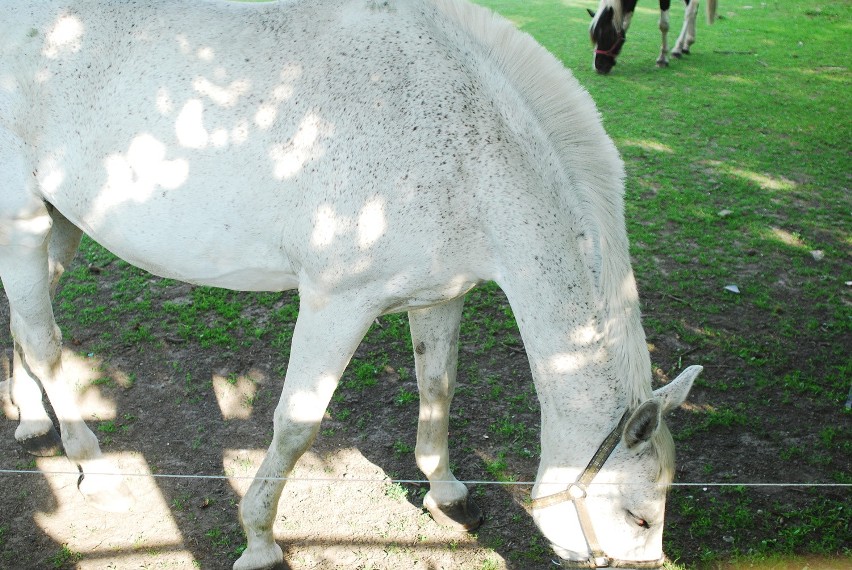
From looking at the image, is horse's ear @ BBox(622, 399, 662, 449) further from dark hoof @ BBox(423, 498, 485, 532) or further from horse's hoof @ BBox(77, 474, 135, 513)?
horse's hoof @ BBox(77, 474, 135, 513)

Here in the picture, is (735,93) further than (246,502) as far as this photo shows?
Yes

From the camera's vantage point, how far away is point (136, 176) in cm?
287

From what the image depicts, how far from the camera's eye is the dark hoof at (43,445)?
383 centimetres

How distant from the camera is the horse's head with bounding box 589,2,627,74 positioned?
1024 centimetres

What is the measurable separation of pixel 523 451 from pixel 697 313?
193 cm

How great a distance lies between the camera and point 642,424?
7.30 ft

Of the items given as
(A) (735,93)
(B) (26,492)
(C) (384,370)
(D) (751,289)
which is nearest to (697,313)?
(D) (751,289)

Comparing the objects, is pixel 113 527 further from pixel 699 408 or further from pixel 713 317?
pixel 713 317

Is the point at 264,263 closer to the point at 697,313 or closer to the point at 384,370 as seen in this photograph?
the point at 384,370

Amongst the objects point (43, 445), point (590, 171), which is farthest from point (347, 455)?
point (590, 171)

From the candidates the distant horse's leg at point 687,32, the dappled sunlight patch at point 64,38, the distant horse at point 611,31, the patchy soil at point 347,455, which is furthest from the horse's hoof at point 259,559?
the distant horse's leg at point 687,32

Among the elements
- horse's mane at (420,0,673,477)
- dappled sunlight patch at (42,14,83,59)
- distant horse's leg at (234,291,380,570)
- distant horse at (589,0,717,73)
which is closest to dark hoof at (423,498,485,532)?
distant horse's leg at (234,291,380,570)

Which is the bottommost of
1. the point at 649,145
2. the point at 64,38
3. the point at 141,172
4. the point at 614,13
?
the point at 649,145

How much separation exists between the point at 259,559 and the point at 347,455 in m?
0.85
